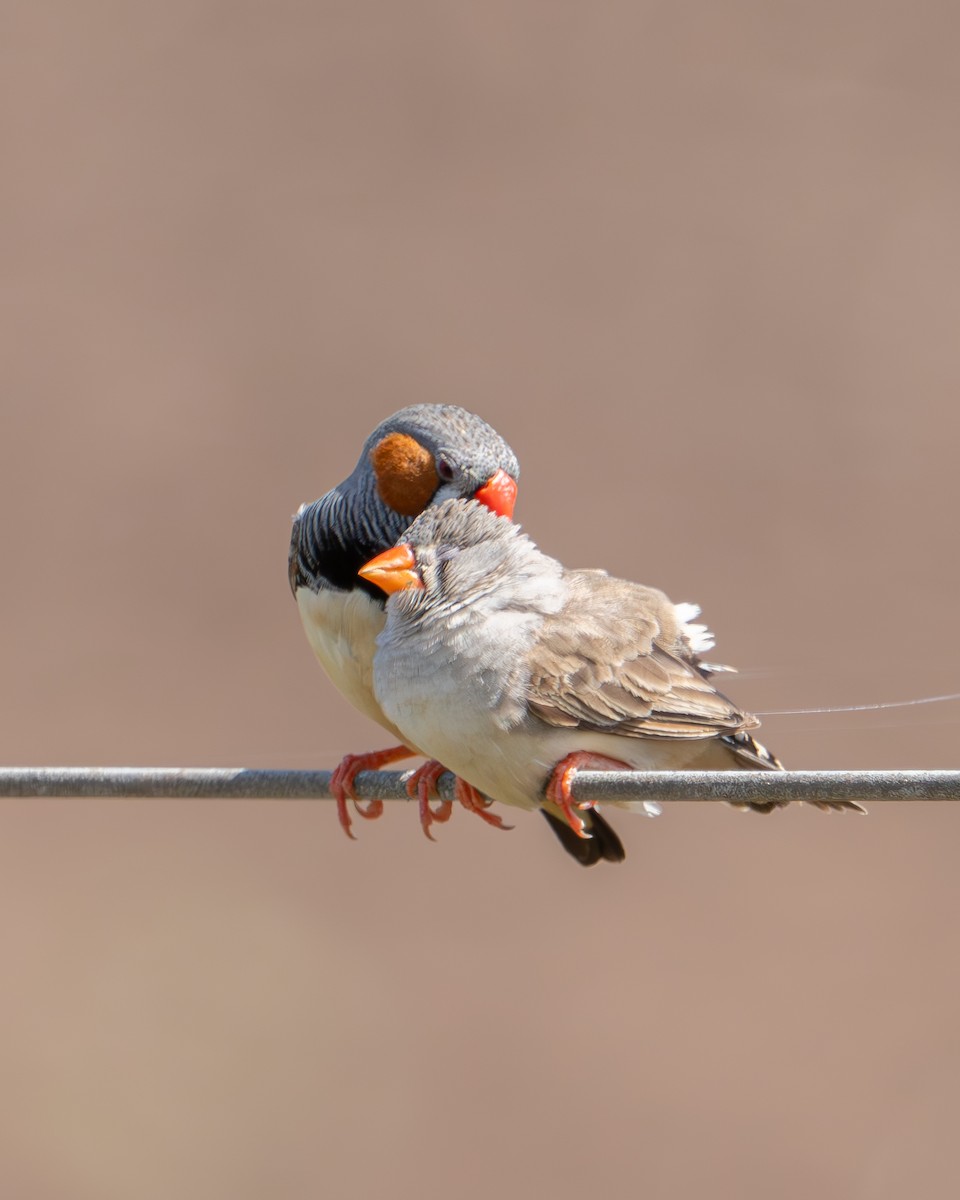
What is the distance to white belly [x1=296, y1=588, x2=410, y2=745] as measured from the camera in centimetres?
313

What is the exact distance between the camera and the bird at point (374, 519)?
3176 millimetres

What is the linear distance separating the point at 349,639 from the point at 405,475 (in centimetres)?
38

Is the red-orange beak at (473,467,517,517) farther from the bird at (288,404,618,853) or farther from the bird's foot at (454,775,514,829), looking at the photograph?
the bird's foot at (454,775,514,829)

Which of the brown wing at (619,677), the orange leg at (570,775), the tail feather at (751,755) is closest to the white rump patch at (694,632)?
the brown wing at (619,677)

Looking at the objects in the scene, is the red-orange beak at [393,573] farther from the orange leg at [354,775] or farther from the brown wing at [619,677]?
the orange leg at [354,775]

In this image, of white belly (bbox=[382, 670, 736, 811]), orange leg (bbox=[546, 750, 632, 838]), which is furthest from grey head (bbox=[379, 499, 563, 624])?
orange leg (bbox=[546, 750, 632, 838])

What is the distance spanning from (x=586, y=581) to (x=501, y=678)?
52cm

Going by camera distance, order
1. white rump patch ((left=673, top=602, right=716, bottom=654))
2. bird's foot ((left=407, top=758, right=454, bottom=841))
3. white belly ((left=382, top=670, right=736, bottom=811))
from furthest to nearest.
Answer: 1. white rump patch ((left=673, top=602, right=716, bottom=654))
2. bird's foot ((left=407, top=758, right=454, bottom=841))
3. white belly ((left=382, top=670, right=736, bottom=811))

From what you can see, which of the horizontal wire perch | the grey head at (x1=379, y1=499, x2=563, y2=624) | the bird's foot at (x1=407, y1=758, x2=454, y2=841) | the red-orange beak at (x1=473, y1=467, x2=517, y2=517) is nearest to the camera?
the horizontal wire perch

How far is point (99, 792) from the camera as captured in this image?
239cm

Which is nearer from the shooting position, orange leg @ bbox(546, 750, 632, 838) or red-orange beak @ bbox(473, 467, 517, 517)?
orange leg @ bbox(546, 750, 632, 838)

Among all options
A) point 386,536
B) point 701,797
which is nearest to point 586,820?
point 386,536

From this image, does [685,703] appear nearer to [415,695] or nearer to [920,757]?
[415,695]

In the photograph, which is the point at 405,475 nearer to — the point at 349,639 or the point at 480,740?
the point at 349,639
